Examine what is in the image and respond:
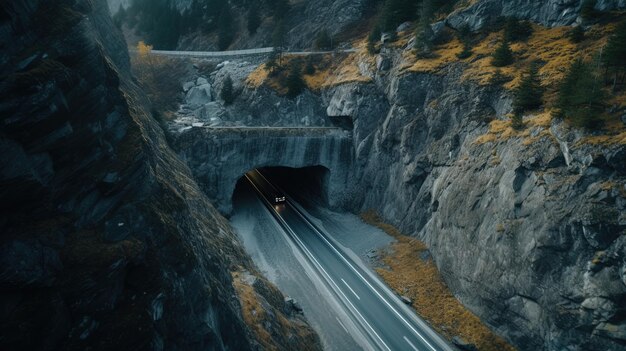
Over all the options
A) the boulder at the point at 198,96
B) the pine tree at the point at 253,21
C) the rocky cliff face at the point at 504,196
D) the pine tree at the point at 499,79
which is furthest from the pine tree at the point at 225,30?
the pine tree at the point at 499,79

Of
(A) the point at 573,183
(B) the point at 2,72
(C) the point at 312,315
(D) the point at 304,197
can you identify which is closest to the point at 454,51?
(A) the point at 573,183

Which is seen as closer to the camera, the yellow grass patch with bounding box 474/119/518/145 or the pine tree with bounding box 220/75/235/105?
the yellow grass patch with bounding box 474/119/518/145

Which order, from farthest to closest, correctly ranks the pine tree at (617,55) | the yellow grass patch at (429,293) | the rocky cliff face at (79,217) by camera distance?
the yellow grass patch at (429,293)
the pine tree at (617,55)
the rocky cliff face at (79,217)

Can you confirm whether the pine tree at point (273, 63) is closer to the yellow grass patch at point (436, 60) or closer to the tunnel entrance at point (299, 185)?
the tunnel entrance at point (299, 185)

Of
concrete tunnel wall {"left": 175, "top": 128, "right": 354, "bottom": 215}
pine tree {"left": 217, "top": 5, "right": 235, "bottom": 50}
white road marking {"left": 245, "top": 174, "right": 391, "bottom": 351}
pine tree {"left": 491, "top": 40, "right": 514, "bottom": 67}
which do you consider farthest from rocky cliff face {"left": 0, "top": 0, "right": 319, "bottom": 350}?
pine tree {"left": 217, "top": 5, "right": 235, "bottom": 50}

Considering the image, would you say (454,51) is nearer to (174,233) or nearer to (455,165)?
(455,165)

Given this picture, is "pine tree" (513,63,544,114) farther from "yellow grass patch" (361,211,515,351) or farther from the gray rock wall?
"yellow grass patch" (361,211,515,351)
